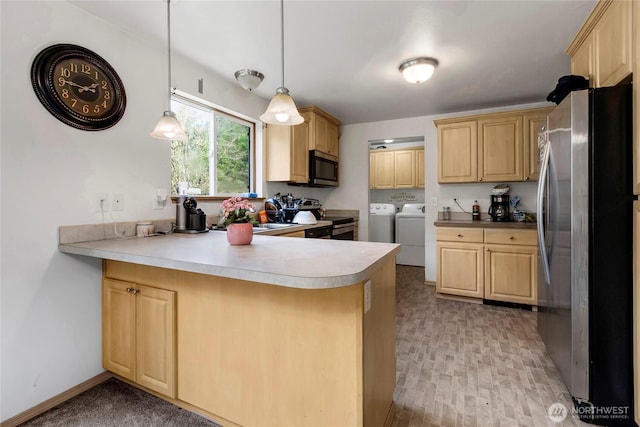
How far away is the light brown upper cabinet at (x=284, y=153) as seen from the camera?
334 centimetres

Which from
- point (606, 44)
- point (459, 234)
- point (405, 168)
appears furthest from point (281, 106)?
point (405, 168)

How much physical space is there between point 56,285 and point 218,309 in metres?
1.04

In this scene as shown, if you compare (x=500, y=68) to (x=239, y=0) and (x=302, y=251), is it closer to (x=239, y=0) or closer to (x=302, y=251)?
(x=239, y=0)

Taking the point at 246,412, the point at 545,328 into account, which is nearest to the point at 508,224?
the point at 545,328

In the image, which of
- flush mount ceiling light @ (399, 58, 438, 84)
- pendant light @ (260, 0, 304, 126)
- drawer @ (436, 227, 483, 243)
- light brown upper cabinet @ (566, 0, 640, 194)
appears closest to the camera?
light brown upper cabinet @ (566, 0, 640, 194)

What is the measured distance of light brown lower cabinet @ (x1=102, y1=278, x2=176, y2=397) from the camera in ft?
5.06

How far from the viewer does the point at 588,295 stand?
153 centimetres

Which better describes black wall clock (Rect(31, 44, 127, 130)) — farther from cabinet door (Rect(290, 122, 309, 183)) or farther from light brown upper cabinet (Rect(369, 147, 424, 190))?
light brown upper cabinet (Rect(369, 147, 424, 190))

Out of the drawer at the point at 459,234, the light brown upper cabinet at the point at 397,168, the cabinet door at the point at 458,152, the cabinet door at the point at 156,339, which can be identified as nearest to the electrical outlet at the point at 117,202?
the cabinet door at the point at 156,339

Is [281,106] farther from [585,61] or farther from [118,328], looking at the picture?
[585,61]

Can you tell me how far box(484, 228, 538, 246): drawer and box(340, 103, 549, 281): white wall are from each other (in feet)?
2.38

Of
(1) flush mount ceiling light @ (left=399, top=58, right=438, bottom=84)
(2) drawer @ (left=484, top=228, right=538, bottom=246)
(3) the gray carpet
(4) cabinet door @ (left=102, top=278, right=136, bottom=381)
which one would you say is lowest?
(3) the gray carpet

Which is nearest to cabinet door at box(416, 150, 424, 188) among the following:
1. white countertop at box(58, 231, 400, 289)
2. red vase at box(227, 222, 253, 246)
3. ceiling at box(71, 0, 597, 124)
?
ceiling at box(71, 0, 597, 124)

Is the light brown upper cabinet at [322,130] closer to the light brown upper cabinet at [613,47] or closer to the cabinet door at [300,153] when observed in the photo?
the cabinet door at [300,153]
